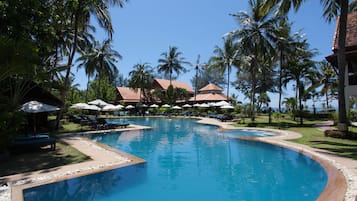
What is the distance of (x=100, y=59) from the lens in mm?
32625

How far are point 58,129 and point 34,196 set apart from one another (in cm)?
1179

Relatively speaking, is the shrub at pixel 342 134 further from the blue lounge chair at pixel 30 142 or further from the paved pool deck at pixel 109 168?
the blue lounge chair at pixel 30 142

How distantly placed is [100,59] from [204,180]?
1171 inches

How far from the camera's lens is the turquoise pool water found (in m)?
5.57

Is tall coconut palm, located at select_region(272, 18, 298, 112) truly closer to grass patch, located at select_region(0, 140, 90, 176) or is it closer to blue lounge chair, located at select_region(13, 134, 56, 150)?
grass patch, located at select_region(0, 140, 90, 176)

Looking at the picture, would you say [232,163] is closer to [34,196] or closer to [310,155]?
[310,155]

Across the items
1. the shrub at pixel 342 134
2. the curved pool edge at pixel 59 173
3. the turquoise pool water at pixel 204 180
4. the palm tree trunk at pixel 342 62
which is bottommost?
the turquoise pool water at pixel 204 180

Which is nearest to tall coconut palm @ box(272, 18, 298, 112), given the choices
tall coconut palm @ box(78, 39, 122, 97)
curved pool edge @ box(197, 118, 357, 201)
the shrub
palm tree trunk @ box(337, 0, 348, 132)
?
palm tree trunk @ box(337, 0, 348, 132)

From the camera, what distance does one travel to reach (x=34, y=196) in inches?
201

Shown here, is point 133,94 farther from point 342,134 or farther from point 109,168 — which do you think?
point 109,168

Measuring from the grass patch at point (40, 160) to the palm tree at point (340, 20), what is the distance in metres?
12.7

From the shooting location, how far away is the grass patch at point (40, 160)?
6627 millimetres

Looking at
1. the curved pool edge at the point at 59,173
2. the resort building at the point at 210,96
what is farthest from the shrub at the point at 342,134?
the resort building at the point at 210,96

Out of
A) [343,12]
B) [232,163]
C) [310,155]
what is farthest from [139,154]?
[343,12]
